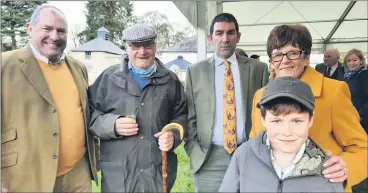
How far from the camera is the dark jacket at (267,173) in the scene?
47.7 inches

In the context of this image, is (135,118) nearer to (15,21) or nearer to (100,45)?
(100,45)

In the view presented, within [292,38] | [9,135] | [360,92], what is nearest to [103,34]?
[9,135]

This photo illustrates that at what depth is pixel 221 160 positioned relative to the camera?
1.87m

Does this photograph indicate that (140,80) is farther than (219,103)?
No

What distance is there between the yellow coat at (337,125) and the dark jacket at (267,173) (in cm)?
14

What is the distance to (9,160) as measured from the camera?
151cm

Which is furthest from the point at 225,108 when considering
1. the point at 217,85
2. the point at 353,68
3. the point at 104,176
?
the point at 353,68

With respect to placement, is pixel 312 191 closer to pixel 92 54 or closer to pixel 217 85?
pixel 217 85

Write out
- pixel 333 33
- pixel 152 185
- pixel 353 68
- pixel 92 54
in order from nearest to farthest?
pixel 152 185 < pixel 92 54 < pixel 353 68 < pixel 333 33

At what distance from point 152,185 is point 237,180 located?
1.66ft

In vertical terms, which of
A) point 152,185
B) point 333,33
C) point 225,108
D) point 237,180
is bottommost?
point 152,185

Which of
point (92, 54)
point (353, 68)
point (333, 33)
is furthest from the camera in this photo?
point (333, 33)

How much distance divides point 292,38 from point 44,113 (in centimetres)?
102

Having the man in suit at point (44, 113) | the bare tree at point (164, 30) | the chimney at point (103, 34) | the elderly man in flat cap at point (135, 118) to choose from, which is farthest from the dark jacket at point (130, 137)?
the chimney at point (103, 34)
